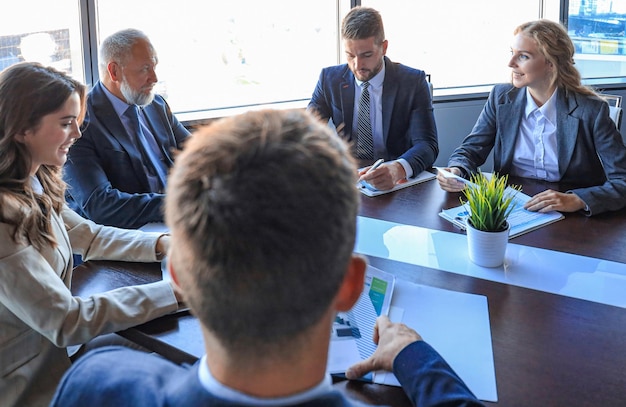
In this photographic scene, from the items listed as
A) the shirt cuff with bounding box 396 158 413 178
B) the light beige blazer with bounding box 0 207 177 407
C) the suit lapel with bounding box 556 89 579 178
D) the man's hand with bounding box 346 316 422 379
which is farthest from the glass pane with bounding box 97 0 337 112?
the man's hand with bounding box 346 316 422 379

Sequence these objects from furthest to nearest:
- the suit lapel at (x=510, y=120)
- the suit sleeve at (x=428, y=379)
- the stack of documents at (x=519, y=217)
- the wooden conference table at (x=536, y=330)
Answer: the suit lapel at (x=510, y=120), the stack of documents at (x=519, y=217), the wooden conference table at (x=536, y=330), the suit sleeve at (x=428, y=379)

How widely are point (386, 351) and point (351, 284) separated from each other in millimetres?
502

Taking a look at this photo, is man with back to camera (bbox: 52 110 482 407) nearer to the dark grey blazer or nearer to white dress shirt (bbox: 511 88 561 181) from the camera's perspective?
the dark grey blazer

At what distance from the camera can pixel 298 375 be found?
0.71 m

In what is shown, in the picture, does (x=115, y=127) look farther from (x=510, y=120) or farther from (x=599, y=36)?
(x=599, y=36)

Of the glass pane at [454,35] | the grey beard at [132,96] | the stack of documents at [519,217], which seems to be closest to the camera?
the stack of documents at [519,217]

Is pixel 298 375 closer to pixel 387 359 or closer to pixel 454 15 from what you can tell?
pixel 387 359

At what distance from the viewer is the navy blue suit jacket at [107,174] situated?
2.13 m

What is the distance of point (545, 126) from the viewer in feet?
8.32

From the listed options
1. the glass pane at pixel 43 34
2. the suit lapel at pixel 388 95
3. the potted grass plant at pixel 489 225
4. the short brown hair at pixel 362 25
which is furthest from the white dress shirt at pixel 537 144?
the glass pane at pixel 43 34

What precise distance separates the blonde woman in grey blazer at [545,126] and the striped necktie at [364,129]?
522mm

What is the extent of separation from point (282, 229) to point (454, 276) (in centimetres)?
109

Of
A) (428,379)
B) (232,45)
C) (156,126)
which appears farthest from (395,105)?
(428,379)

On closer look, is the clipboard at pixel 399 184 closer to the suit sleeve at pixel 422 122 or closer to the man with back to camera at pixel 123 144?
the suit sleeve at pixel 422 122
